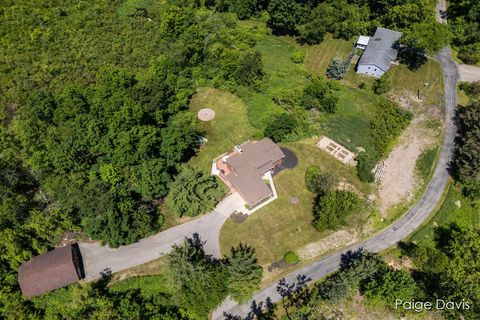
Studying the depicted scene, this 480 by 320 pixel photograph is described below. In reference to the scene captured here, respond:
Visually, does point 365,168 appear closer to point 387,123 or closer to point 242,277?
point 387,123

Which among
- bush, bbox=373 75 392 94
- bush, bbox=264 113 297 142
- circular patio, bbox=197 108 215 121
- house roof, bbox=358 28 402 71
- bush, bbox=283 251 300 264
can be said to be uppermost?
house roof, bbox=358 28 402 71

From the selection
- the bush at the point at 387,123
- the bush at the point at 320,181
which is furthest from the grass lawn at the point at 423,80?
the bush at the point at 320,181

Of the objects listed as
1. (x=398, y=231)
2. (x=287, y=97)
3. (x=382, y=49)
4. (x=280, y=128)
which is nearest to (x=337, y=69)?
(x=382, y=49)

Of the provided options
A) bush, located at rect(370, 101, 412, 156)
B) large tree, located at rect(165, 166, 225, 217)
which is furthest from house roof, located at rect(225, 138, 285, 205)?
bush, located at rect(370, 101, 412, 156)

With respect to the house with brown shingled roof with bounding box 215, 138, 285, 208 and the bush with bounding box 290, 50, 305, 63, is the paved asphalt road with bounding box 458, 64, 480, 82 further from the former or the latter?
the house with brown shingled roof with bounding box 215, 138, 285, 208

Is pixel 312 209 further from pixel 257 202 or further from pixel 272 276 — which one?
pixel 272 276

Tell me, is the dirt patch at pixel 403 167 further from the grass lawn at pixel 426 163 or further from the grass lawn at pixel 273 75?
the grass lawn at pixel 273 75
